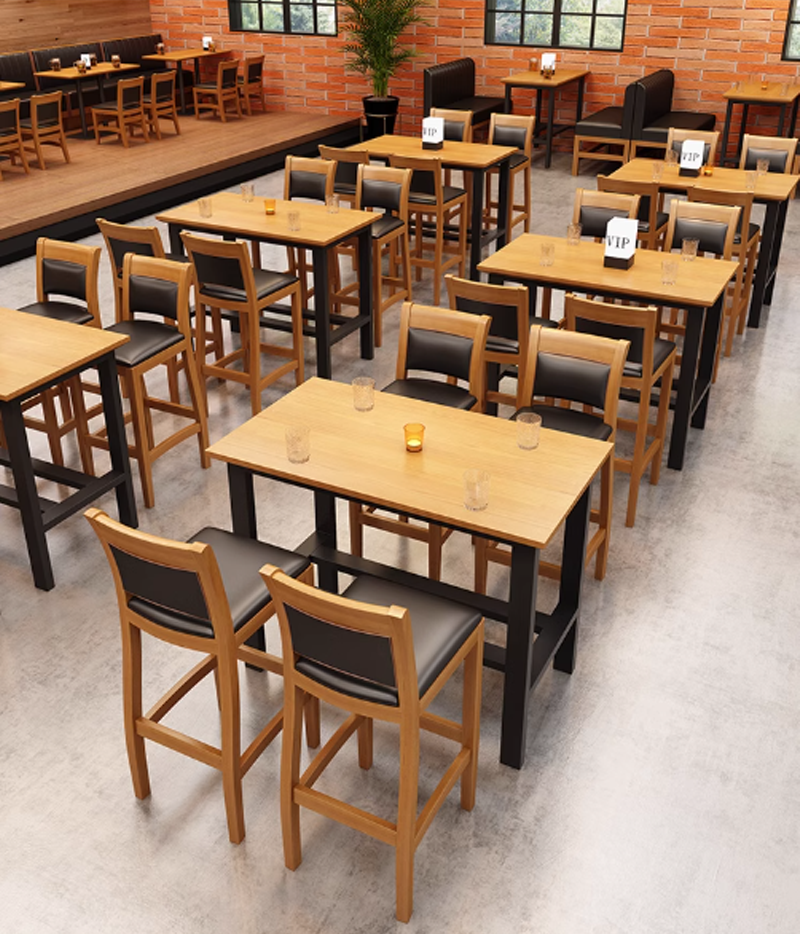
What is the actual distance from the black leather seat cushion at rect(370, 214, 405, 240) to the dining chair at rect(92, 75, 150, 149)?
4535mm

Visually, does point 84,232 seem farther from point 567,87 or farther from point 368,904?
point 368,904

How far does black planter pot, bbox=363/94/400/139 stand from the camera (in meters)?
9.62

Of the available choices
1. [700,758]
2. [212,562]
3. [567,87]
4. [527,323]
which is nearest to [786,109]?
[567,87]

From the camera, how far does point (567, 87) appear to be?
9555mm

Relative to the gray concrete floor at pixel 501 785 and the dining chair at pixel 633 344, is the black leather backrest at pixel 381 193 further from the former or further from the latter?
the gray concrete floor at pixel 501 785

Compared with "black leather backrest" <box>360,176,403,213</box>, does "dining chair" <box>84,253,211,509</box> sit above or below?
below

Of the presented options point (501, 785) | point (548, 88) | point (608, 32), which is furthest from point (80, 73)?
point (501, 785)

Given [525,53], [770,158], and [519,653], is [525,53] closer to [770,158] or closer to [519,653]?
[770,158]

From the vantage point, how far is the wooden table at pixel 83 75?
9.06 m

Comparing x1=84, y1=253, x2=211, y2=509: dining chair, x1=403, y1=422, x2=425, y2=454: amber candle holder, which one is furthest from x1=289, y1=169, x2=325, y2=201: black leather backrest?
x1=403, y1=422, x2=425, y2=454: amber candle holder

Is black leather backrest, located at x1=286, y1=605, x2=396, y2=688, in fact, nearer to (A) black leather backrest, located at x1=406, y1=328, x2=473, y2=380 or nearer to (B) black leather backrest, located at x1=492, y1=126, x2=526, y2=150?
(A) black leather backrest, located at x1=406, y1=328, x2=473, y2=380

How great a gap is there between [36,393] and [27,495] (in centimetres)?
35

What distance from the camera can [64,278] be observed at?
4.13 metres

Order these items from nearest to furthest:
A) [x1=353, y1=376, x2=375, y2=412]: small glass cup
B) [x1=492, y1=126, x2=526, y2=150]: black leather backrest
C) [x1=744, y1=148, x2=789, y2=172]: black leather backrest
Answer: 1. [x1=353, y1=376, x2=375, y2=412]: small glass cup
2. [x1=744, y1=148, x2=789, y2=172]: black leather backrest
3. [x1=492, y1=126, x2=526, y2=150]: black leather backrest
